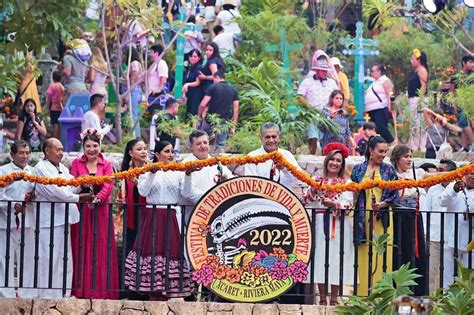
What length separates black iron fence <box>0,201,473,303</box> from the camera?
49.3ft

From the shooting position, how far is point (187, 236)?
14.9 meters

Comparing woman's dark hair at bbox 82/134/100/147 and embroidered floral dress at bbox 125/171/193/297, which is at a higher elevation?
woman's dark hair at bbox 82/134/100/147

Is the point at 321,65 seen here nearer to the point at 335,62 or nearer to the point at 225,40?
the point at 335,62

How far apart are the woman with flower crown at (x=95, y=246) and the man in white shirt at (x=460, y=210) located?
295 centimetres

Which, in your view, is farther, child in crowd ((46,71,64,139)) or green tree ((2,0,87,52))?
child in crowd ((46,71,64,139))

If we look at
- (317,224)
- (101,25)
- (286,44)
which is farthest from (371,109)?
(317,224)

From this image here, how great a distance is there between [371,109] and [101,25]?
12.9ft

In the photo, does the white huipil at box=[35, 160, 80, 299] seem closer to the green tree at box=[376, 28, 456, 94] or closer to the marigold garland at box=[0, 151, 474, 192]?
the marigold garland at box=[0, 151, 474, 192]

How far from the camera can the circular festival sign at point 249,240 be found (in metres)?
15.0

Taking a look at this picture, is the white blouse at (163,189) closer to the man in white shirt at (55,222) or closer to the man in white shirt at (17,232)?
the man in white shirt at (55,222)

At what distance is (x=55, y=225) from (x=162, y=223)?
95 cm

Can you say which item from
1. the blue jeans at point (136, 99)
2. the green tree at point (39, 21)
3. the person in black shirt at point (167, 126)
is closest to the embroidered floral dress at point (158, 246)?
the green tree at point (39, 21)

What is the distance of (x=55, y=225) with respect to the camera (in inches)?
606

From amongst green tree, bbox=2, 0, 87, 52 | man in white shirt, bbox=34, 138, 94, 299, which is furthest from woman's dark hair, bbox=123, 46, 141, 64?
man in white shirt, bbox=34, 138, 94, 299
